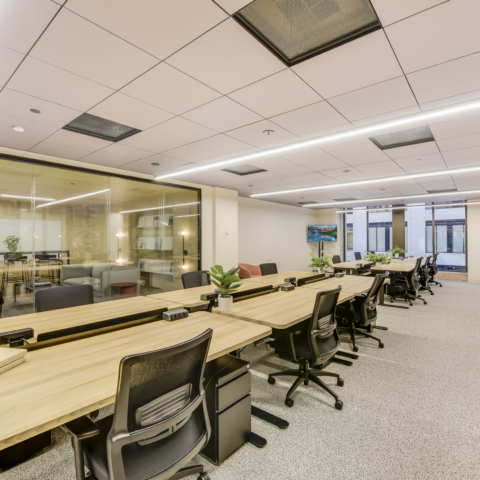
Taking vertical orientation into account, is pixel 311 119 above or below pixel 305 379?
above

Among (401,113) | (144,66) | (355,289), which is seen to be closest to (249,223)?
(355,289)

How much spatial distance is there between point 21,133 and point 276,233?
814 cm

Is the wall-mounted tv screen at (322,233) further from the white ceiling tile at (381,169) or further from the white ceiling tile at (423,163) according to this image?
the white ceiling tile at (423,163)

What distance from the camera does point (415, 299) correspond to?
22.5 feet

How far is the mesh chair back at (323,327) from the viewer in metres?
2.38

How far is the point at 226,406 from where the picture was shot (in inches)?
74.0

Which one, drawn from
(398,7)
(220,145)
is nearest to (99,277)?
(220,145)

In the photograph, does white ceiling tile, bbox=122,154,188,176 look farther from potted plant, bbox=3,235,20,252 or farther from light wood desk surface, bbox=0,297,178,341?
light wood desk surface, bbox=0,297,178,341

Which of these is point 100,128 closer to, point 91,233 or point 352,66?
point 91,233

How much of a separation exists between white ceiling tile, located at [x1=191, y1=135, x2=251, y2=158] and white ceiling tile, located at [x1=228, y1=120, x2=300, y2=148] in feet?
0.43

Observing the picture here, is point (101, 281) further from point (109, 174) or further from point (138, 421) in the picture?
point (138, 421)

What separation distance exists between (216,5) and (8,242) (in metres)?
4.57

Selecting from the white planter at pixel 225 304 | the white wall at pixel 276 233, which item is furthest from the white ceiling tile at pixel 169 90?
the white wall at pixel 276 233

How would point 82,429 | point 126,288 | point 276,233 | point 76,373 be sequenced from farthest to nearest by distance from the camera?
point 276,233 → point 126,288 → point 76,373 → point 82,429
